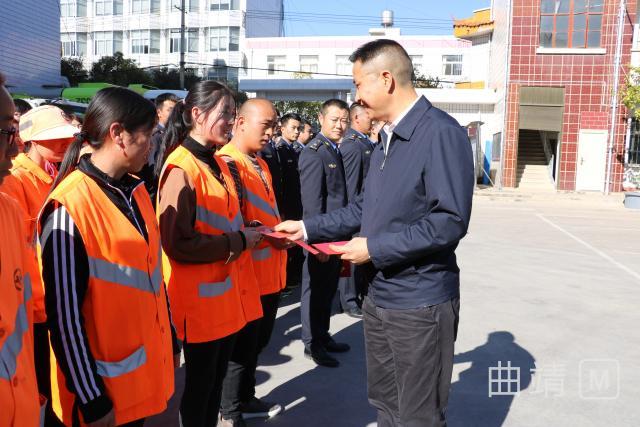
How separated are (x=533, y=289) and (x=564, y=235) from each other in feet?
15.9

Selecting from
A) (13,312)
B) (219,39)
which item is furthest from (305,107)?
(13,312)

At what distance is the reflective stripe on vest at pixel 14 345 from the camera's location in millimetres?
1470

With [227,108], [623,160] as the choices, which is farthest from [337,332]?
[623,160]

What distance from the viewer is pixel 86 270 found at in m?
1.88

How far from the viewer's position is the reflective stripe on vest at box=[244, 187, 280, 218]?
11.3ft

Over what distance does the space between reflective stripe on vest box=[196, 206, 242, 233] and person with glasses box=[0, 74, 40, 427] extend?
1.07 meters

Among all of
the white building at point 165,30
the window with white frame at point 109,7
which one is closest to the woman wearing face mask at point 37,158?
the white building at point 165,30

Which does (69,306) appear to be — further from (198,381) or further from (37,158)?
(37,158)

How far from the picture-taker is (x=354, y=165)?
516cm

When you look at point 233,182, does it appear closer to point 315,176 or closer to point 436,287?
point 436,287

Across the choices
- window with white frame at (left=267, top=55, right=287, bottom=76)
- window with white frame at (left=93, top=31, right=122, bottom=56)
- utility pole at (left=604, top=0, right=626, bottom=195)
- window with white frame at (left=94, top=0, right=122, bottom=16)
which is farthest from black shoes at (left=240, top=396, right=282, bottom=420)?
window with white frame at (left=94, top=0, right=122, bottom=16)

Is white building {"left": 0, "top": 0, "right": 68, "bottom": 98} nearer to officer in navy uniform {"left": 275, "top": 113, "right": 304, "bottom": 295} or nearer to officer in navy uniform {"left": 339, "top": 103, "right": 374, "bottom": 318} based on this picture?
officer in navy uniform {"left": 275, "top": 113, "right": 304, "bottom": 295}

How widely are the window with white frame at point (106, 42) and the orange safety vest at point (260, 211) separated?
46.6m

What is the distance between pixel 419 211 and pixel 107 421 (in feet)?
4.63
